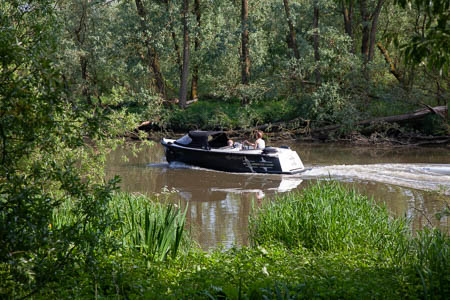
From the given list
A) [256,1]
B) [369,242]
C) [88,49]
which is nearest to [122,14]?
[88,49]

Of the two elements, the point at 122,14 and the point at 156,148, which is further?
the point at 122,14

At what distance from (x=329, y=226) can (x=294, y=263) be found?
1.26 m

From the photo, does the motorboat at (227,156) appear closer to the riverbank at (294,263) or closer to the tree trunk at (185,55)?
the riverbank at (294,263)

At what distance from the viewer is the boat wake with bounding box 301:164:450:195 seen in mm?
15455

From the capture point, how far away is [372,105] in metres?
26.1

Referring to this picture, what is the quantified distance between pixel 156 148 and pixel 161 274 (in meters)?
21.7

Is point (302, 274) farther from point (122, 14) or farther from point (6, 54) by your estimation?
point (122, 14)

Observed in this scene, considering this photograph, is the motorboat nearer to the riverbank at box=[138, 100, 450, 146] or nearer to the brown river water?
the brown river water

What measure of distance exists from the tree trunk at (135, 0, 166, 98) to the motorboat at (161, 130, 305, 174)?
13.3 metres

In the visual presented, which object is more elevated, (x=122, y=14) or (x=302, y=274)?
(x=122, y=14)

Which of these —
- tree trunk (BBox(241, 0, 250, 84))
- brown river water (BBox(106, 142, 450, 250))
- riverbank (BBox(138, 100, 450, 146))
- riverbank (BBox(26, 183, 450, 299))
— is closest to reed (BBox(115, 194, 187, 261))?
riverbank (BBox(26, 183, 450, 299))

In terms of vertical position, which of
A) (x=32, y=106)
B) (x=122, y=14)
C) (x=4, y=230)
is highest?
(x=122, y=14)

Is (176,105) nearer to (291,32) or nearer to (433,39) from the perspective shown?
(291,32)

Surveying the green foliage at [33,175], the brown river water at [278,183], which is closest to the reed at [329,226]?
the brown river water at [278,183]
